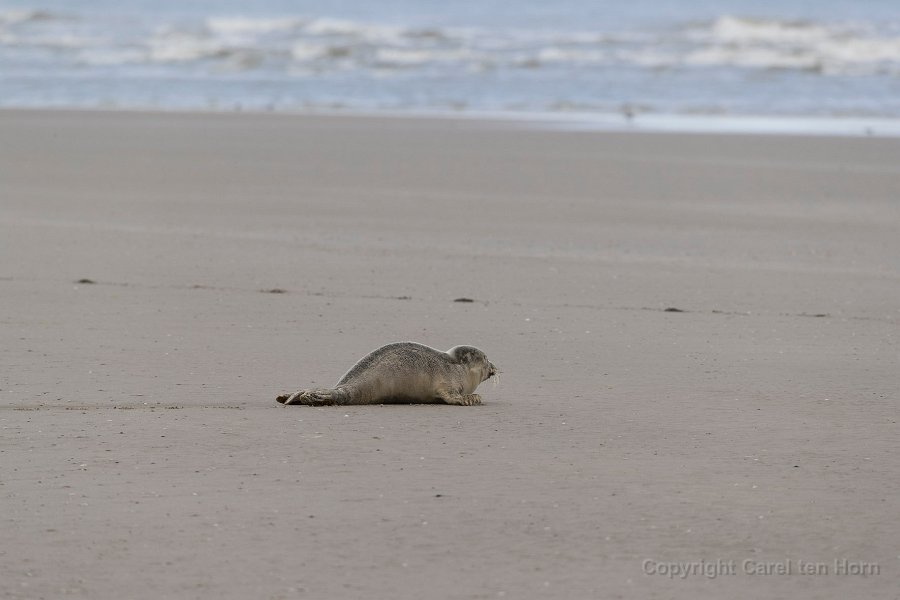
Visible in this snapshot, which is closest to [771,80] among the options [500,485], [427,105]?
[427,105]

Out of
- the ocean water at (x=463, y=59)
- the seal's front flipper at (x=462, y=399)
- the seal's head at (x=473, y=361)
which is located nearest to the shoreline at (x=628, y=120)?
the ocean water at (x=463, y=59)

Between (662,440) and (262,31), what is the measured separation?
41.9 meters

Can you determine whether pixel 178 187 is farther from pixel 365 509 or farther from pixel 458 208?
pixel 365 509

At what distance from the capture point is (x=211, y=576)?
3.81 metres

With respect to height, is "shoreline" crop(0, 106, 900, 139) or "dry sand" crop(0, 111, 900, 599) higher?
"shoreline" crop(0, 106, 900, 139)

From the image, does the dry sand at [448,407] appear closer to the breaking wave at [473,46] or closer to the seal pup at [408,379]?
the seal pup at [408,379]

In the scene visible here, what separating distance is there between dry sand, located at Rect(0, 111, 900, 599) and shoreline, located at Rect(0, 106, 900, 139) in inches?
251

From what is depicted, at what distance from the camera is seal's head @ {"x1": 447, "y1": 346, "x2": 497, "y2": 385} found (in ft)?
20.0

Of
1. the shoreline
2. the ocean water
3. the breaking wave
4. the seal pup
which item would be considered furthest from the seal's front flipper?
the breaking wave

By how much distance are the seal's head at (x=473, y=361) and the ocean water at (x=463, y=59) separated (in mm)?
18140

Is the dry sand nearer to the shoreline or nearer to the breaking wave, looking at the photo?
the shoreline

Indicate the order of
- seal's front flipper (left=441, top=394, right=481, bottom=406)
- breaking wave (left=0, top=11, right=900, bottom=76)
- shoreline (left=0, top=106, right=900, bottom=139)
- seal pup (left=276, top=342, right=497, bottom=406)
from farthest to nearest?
1. breaking wave (left=0, top=11, right=900, bottom=76)
2. shoreline (left=0, top=106, right=900, bottom=139)
3. seal's front flipper (left=441, top=394, right=481, bottom=406)
4. seal pup (left=276, top=342, right=497, bottom=406)

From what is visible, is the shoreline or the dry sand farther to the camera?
the shoreline

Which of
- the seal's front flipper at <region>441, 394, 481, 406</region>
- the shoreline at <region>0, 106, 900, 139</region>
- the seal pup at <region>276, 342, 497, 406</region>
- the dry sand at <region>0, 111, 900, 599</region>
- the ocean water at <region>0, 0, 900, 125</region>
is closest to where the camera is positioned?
the dry sand at <region>0, 111, 900, 599</region>
